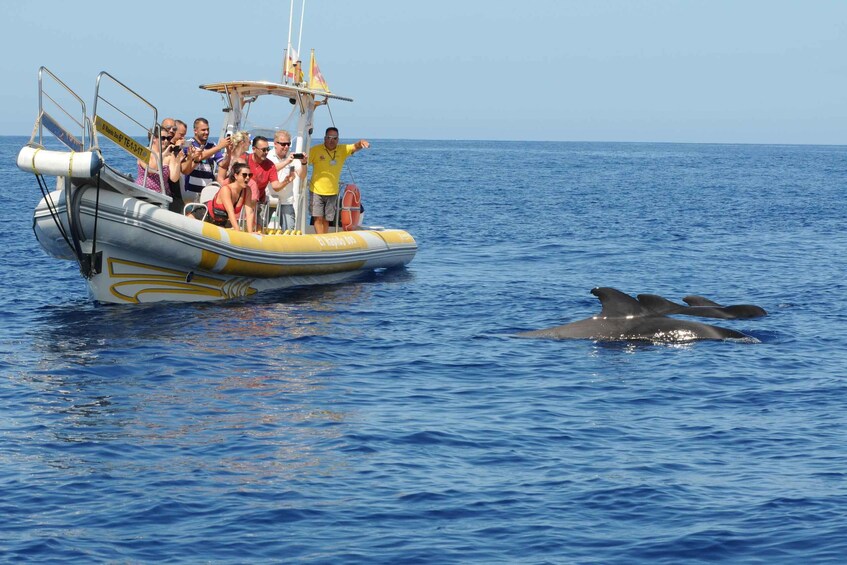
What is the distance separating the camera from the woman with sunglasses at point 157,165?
16.3 m

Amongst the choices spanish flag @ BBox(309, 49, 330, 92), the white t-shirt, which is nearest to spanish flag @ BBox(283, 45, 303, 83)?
spanish flag @ BBox(309, 49, 330, 92)

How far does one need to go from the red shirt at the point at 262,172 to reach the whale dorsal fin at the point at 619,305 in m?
5.97

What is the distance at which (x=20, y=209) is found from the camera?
37.5m

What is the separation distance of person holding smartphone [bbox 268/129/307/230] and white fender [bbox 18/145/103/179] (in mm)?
4210

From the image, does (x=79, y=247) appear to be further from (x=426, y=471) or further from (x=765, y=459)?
(x=765, y=459)

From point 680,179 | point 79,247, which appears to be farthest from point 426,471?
point 680,179

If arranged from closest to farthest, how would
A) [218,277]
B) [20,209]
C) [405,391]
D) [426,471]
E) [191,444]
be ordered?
1. [426,471]
2. [191,444]
3. [405,391]
4. [218,277]
5. [20,209]

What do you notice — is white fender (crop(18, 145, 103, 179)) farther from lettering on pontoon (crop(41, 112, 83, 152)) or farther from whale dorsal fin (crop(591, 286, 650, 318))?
whale dorsal fin (crop(591, 286, 650, 318))

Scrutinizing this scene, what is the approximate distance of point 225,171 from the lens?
17797mm

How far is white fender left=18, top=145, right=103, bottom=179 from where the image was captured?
14531 millimetres

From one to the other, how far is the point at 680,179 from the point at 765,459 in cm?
6305

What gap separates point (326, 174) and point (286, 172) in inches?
33.9

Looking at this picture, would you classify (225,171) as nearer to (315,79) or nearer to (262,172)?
(262,172)

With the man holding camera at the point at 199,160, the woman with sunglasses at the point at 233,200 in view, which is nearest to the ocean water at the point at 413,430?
the woman with sunglasses at the point at 233,200
